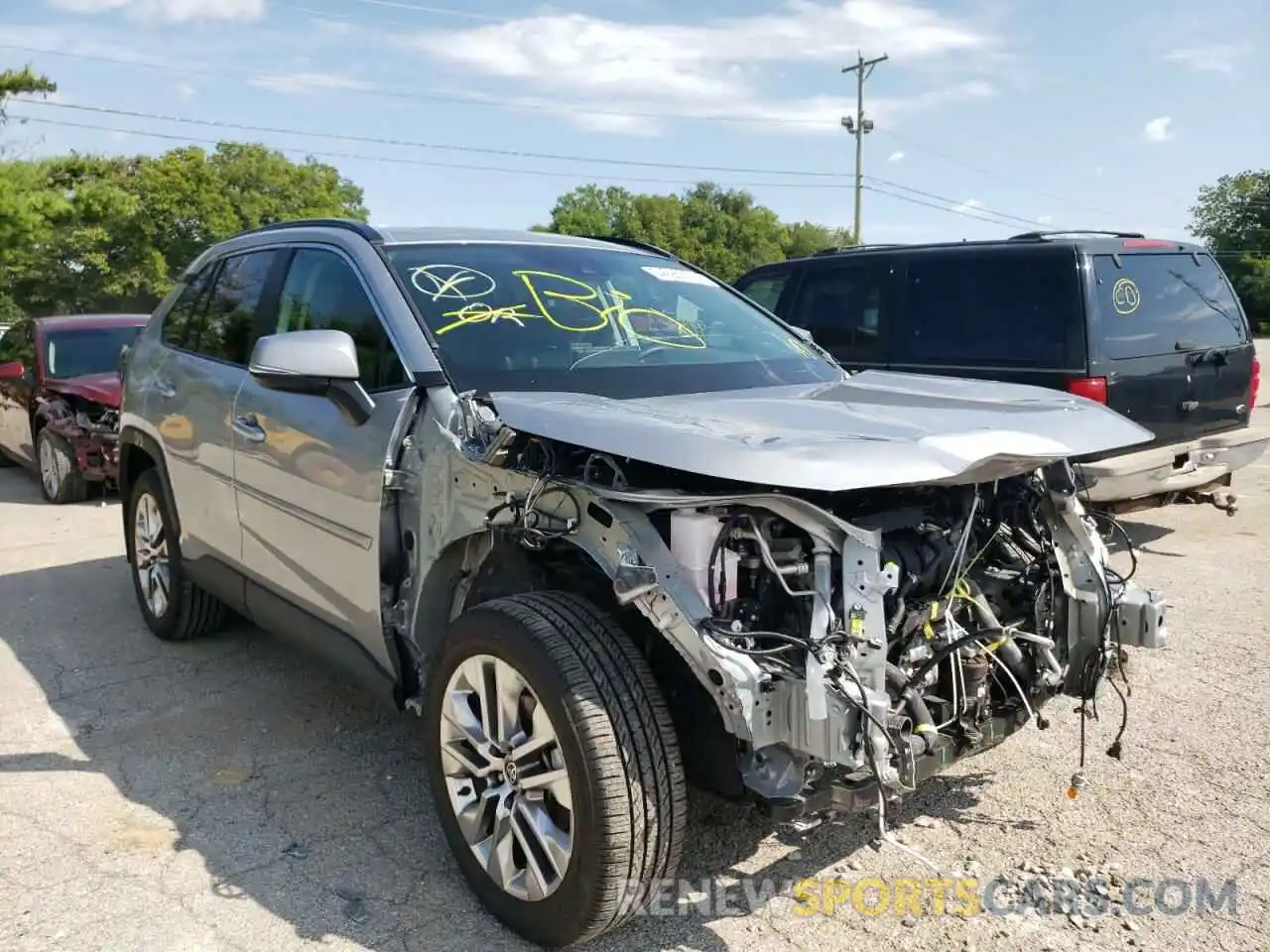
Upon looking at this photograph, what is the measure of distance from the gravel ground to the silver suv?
1.42 feet

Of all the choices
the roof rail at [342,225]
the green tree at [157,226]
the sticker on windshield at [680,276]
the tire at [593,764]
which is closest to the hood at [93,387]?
the roof rail at [342,225]

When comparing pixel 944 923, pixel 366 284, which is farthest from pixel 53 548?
pixel 944 923

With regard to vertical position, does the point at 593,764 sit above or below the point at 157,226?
below

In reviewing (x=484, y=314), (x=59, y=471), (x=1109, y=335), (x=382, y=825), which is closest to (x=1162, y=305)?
(x=1109, y=335)

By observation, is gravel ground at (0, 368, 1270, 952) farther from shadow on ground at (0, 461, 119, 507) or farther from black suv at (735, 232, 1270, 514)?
shadow on ground at (0, 461, 119, 507)

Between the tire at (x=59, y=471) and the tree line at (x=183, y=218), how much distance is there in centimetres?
1442

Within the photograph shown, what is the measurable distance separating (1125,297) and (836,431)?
4.45 m

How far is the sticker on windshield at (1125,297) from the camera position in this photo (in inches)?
242

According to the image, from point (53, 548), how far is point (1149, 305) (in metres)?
7.46

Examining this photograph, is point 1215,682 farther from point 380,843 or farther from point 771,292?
point 771,292

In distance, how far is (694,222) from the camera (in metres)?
64.1

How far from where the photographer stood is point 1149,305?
628 centimetres

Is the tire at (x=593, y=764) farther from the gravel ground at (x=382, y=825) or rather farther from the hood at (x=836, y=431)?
the hood at (x=836, y=431)

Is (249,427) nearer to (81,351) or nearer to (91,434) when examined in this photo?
(91,434)
